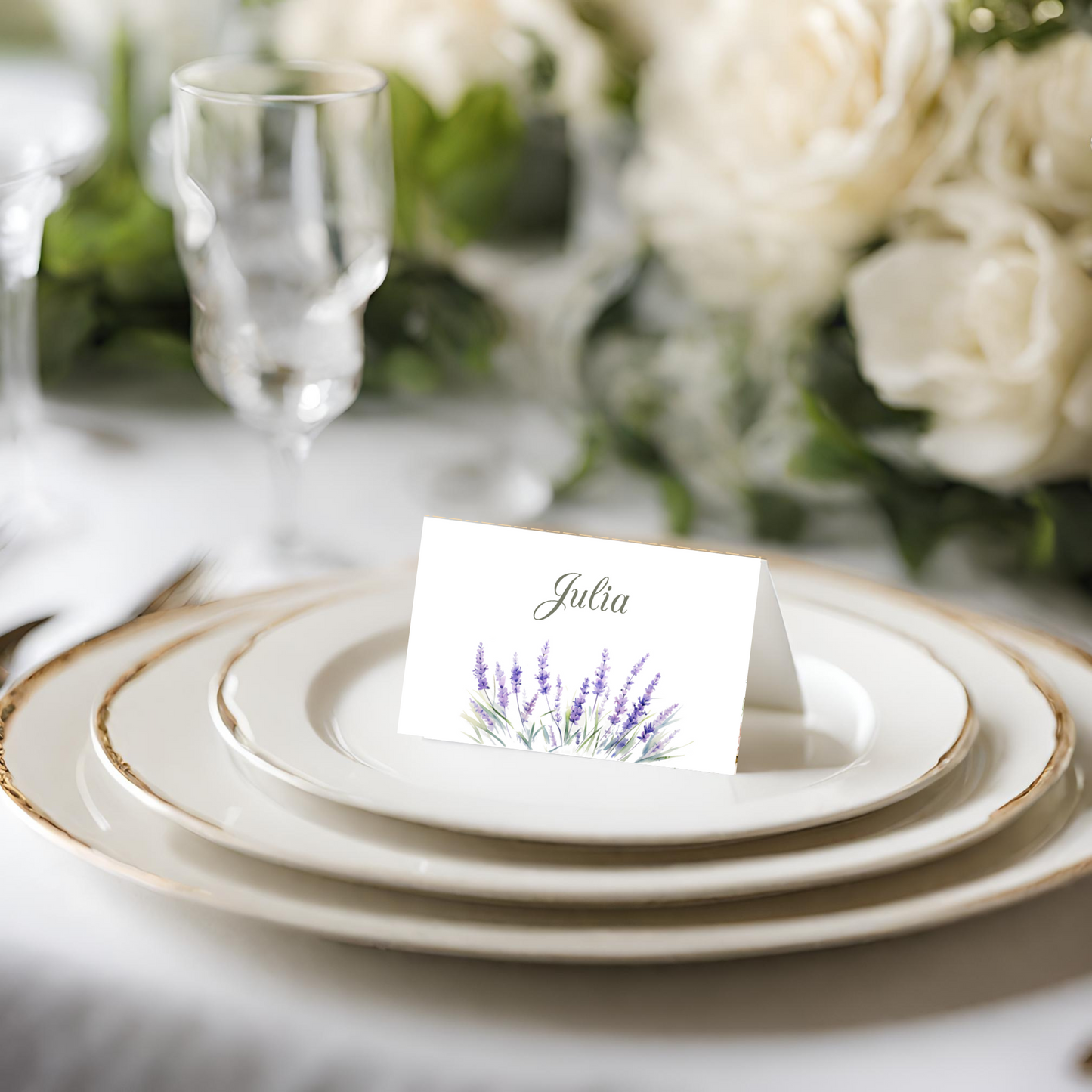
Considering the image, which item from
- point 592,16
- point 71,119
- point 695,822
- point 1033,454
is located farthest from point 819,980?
point 71,119

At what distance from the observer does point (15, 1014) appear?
15.4 inches

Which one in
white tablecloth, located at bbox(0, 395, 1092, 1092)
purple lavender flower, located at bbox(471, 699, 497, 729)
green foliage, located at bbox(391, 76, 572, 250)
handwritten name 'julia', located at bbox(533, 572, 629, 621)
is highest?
green foliage, located at bbox(391, 76, 572, 250)

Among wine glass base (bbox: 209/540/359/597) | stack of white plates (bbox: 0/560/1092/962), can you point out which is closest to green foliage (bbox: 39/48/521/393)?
wine glass base (bbox: 209/540/359/597)

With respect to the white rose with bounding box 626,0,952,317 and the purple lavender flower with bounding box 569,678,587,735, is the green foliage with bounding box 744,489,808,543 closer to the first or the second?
the white rose with bounding box 626,0,952,317

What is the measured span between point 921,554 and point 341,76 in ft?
1.31

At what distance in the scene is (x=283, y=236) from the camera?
0.70 m

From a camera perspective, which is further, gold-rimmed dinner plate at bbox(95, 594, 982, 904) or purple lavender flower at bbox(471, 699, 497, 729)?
purple lavender flower at bbox(471, 699, 497, 729)

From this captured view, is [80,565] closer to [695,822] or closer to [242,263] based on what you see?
[242,263]

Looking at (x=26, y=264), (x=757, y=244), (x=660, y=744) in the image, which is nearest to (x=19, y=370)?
(x=26, y=264)

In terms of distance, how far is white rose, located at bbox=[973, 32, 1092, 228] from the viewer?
25.2 inches

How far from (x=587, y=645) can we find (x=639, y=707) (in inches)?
1.1

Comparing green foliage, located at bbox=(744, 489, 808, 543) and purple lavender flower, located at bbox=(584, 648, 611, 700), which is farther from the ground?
purple lavender flower, located at bbox=(584, 648, 611, 700)

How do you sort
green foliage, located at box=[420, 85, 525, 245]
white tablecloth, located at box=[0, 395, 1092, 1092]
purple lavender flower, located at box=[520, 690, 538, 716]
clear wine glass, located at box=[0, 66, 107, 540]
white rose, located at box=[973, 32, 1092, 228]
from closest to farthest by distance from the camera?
white tablecloth, located at box=[0, 395, 1092, 1092], purple lavender flower, located at box=[520, 690, 538, 716], white rose, located at box=[973, 32, 1092, 228], clear wine glass, located at box=[0, 66, 107, 540], green foliage, located at box=[420, 85, 525, 245]

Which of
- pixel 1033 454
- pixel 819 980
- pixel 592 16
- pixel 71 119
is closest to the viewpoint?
pixel 819 980
